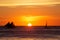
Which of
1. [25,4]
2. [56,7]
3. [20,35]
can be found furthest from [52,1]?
[20,35]

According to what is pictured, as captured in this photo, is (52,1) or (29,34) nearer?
(29,34)

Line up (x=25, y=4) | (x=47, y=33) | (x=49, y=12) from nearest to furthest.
→ (x=47, y=33) < (x=49, y=12) < (x=25, y=4)

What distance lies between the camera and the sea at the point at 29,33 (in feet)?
4.53

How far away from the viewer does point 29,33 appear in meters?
1.41

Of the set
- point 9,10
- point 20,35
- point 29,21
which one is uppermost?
point 9,10

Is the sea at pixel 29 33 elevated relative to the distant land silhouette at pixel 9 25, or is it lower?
lower

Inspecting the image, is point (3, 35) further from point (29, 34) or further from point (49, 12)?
point (49, 12)

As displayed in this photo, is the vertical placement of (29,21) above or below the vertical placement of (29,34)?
above

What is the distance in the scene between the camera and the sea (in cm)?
138

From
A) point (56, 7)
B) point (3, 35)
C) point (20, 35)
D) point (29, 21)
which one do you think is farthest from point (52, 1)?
point (3, 35)

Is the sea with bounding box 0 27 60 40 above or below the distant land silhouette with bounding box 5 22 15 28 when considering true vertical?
below

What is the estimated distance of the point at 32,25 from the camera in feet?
4.58

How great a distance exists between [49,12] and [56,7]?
0.41 feet

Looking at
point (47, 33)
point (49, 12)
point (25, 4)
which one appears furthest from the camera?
point (25, 4)
